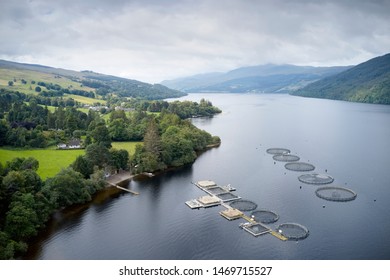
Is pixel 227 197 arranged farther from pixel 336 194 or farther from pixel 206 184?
pixel 336 194

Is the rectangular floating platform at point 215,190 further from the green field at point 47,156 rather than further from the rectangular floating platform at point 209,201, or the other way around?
the green field at point 47,156

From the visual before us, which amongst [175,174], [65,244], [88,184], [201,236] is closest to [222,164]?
[175,174]

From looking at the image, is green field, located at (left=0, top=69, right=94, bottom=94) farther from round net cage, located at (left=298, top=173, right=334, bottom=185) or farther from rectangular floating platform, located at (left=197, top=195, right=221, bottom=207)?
round net cage, located at (left=298, top=173, right=334, bottom=185)

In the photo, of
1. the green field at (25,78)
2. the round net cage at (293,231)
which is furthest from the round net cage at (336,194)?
the green field at (25,78)

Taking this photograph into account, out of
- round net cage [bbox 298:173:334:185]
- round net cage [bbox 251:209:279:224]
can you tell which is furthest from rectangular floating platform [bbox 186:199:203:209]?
round net cage [bbox 298:173:334:185]

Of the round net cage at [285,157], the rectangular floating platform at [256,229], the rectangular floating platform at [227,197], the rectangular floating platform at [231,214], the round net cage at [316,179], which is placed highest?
the round net cage at [285,157]

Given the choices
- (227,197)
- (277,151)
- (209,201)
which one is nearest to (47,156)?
(209,201)
